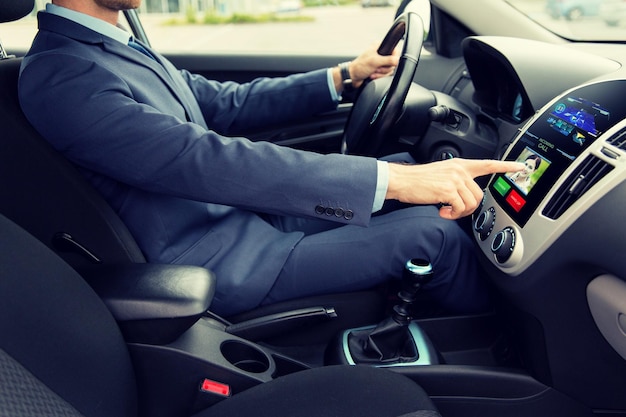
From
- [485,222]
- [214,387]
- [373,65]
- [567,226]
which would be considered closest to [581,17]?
[373,65]

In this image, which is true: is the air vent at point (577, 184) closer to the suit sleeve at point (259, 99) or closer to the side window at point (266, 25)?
the side window at point (266, 25)

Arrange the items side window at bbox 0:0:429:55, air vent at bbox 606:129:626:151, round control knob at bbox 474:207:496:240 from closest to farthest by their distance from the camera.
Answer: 1. air vent at bbox 606:129:626:151
2. round control knob at bbox 474:207:496:240
3. side window at bbox 0:0:429:55

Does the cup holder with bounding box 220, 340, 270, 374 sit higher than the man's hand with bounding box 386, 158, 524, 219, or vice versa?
the man's hand with bounding box 386, 158, 524, 219

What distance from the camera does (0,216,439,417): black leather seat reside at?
1.99ft

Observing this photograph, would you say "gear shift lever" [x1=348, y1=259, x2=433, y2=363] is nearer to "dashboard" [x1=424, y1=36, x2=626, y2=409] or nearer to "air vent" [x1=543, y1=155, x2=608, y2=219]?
"dashboard" [x1=424, y1=36, x2=626, y2=409]

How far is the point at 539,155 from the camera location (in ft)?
3.34

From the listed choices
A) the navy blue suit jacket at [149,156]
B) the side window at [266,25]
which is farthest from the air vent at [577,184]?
the side window at [266,25]

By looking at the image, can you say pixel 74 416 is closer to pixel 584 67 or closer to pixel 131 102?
pixel 131 102

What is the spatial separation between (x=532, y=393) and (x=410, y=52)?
0.67m

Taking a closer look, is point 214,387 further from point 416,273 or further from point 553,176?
point 553,176

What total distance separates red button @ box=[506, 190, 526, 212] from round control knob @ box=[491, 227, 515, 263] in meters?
0.04

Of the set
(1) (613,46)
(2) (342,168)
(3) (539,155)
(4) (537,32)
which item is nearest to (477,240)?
(3) (539,155)

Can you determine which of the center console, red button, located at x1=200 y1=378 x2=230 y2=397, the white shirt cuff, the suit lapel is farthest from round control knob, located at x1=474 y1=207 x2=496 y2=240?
the suit lapel

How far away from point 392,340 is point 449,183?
1.26 ft
